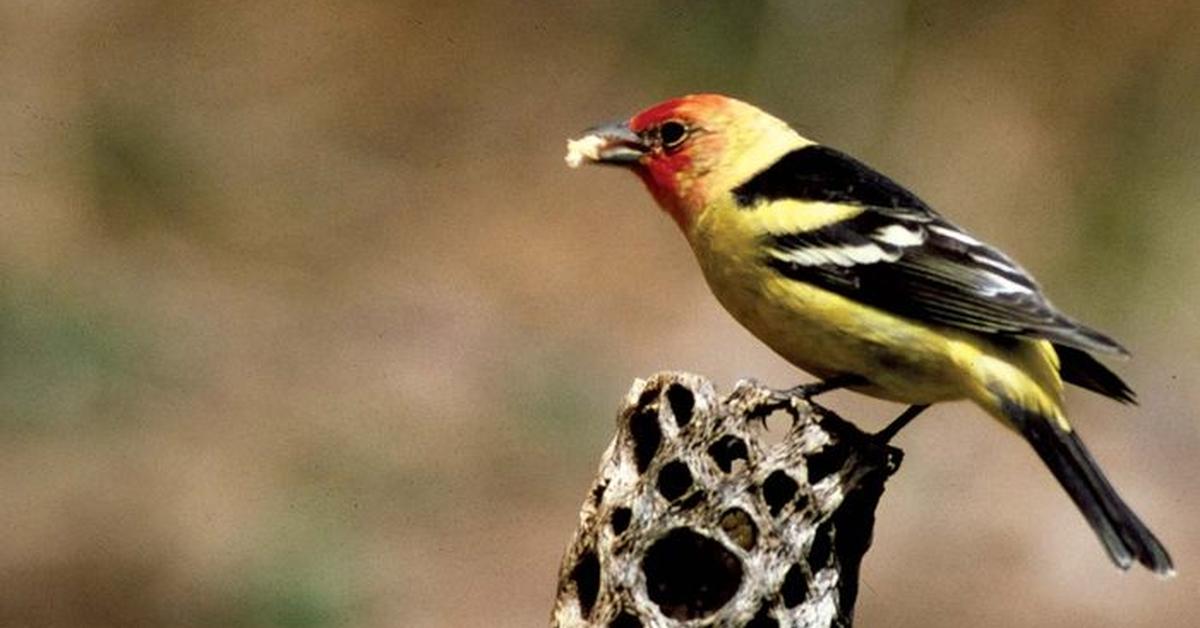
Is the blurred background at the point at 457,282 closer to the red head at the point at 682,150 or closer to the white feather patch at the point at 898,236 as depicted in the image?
the red head at the point at 682,150

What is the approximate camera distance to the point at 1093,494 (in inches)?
190

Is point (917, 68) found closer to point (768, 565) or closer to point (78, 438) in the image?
point (78, 438)

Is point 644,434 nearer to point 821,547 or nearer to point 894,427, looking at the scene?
point 821,547

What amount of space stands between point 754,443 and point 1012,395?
135 cm

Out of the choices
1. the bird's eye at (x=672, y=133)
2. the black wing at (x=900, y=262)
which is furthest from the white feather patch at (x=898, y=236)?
the bird's eye at (x=672, y=133)

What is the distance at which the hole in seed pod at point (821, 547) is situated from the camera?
3816 mm

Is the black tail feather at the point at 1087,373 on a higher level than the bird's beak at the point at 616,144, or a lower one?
lower

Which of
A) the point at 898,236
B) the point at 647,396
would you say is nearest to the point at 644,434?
the point at 647,396

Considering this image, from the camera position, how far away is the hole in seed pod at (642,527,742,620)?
12.3ft

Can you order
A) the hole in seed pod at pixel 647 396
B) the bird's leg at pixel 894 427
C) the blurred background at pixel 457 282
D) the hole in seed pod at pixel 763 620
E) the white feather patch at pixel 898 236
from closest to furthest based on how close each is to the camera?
the hole in seed pod at pixel 763 620, the hole in seed pod at pixel 647 396, the bird's leg at pixel 894 427, the white feather patch at pixel 898 236, the blurred background at pixel 457 282

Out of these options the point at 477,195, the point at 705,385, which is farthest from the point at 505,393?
the point at 705,385

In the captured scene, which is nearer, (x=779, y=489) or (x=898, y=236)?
(x=779, y=489)

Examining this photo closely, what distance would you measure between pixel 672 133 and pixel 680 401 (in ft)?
6.54

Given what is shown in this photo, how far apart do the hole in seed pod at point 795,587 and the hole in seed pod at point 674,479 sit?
236mm
